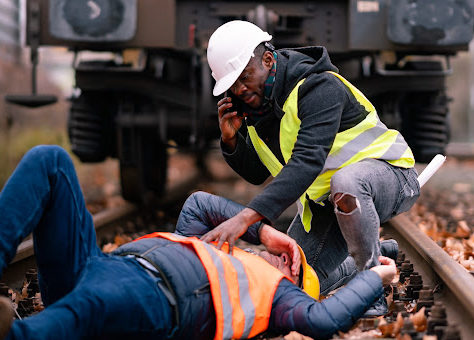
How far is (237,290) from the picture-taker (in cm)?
262

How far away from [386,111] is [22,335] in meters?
4.67

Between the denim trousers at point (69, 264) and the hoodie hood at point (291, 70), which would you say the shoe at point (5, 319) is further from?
the hoodie hood at point (291, 70)

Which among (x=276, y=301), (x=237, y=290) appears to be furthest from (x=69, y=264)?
(x=276, y=301)

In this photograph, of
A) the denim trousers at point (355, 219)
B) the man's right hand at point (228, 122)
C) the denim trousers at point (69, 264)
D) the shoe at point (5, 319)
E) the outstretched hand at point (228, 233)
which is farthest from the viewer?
the man's right hand at point (228, 122)

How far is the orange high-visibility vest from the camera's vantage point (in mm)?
2572

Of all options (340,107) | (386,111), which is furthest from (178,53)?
(340,107)

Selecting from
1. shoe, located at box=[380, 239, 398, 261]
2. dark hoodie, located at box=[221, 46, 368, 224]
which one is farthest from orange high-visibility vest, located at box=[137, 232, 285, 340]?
shoe, located at box=[380, 239, 398, 261]

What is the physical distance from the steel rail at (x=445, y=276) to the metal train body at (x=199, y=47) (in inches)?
65.1

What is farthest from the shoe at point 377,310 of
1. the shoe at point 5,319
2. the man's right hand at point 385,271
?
the shoe at point 5,319

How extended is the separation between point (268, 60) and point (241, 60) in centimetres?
17

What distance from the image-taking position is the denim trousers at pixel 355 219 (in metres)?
3.18

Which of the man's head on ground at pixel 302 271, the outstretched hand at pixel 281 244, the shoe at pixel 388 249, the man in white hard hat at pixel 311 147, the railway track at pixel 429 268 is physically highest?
the man in white hard hat at pixel 311 147

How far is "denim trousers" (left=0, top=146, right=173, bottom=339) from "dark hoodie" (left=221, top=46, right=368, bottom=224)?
71cm

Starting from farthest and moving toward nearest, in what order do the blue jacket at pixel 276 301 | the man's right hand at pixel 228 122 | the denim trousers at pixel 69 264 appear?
1. the man's right hand at pixel 228 122
2. the blue jacket at pixel 276 301
3. the denim trousers at pixel 69 264
